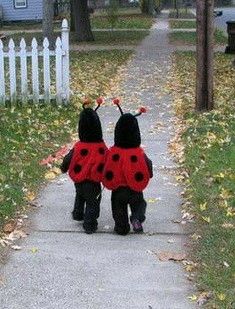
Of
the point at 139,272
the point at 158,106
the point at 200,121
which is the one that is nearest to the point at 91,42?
the point at 158,106

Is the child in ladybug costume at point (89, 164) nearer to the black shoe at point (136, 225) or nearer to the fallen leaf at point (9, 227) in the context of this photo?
the black shoe at point (136, 225)

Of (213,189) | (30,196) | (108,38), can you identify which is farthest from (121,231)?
(108,38)

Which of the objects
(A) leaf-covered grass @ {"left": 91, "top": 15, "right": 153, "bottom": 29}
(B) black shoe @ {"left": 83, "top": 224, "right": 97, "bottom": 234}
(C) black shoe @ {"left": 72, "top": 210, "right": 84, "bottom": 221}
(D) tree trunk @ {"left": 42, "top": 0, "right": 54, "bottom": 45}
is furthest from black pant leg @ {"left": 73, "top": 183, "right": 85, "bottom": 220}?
(A) leaf-covered grass @ {"left": 91, "top": 15, "right": 153, "bottom": 29}

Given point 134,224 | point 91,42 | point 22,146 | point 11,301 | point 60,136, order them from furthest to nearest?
1. point 91,42
2. point 60,136
3. point 22,146
4. point 134,224
5. point 11,301

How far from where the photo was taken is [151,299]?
162 inches

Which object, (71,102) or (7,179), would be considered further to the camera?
(71,102)

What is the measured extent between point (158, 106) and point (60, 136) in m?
3.00

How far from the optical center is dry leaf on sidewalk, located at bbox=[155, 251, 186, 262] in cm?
471

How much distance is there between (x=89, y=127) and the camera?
5234mm

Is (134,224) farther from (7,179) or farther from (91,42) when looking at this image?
(91,42)

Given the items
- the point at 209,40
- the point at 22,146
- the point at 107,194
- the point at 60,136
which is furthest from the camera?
the point at 209,40

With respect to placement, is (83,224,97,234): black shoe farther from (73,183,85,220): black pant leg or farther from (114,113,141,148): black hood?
(114,113,141,148): black hood

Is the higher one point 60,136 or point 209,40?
point 209,40

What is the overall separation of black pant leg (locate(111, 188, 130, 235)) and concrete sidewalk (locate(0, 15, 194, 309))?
0.26 ft
